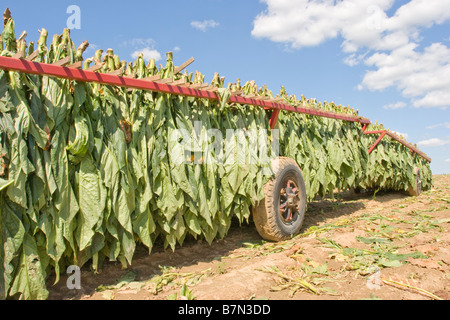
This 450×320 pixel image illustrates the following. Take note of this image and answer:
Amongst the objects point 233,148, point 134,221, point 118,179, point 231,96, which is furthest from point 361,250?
point 118,179

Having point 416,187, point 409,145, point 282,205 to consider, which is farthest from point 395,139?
point 282,205

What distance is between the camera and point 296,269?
329cm

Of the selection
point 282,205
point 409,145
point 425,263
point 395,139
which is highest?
point 395,139

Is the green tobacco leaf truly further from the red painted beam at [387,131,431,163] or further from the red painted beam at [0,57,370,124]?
the red painted beam at [387,131,431,163]

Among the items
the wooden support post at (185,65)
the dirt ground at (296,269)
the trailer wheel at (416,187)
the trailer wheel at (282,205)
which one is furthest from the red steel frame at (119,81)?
the trailer wheel at (416,187)

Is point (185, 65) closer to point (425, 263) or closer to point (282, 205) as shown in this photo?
point (282, 205)

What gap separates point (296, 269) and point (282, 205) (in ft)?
4.20

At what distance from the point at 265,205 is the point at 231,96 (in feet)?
4.75

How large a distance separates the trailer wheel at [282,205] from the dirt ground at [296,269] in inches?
7.0

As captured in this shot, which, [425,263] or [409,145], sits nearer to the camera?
[425,263]

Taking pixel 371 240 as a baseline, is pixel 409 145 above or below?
above

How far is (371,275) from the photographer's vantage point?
10.2ft

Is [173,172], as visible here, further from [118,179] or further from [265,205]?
[265,205]
